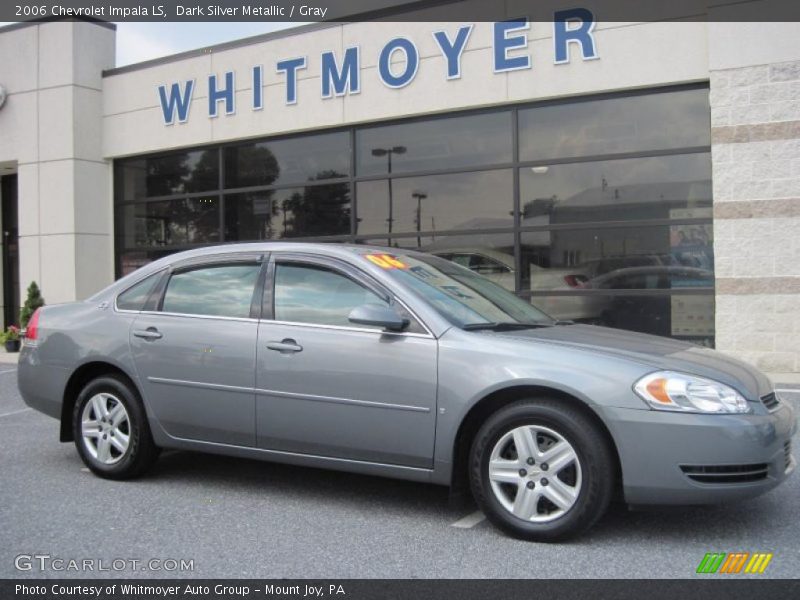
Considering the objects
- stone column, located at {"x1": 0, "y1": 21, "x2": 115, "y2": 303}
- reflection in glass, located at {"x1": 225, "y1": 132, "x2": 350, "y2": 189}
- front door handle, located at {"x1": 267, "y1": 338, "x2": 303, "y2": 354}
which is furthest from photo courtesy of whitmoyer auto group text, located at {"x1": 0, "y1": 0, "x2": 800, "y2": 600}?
stone column, located at {"x1": 0, "y1": 21, "x2": 115, "y2": 303}

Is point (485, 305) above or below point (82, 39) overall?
below

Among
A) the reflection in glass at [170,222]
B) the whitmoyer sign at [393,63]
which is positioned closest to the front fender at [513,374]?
the whitmoyer sign at [393,63]

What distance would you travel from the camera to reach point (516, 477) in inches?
153

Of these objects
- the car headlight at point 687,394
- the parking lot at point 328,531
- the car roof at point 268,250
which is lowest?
the parking lot at point 328,531

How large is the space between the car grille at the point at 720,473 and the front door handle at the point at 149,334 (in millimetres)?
3244

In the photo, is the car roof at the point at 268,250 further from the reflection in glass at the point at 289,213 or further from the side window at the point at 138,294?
the reflection in glass at the point at 289,213

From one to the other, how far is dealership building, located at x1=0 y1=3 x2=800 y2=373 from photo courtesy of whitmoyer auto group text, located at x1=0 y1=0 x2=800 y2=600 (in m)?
0.05

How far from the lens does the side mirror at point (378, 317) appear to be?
13.8 ft

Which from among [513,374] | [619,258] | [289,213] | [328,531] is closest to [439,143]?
[289,213]

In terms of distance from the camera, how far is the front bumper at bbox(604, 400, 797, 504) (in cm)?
364

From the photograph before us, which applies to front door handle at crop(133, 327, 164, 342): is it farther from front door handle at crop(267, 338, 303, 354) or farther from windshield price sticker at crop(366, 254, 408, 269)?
windshield price sticker at crop(366, 254, 408, 269)

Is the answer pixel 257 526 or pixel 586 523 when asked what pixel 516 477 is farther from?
pixel 257 526
